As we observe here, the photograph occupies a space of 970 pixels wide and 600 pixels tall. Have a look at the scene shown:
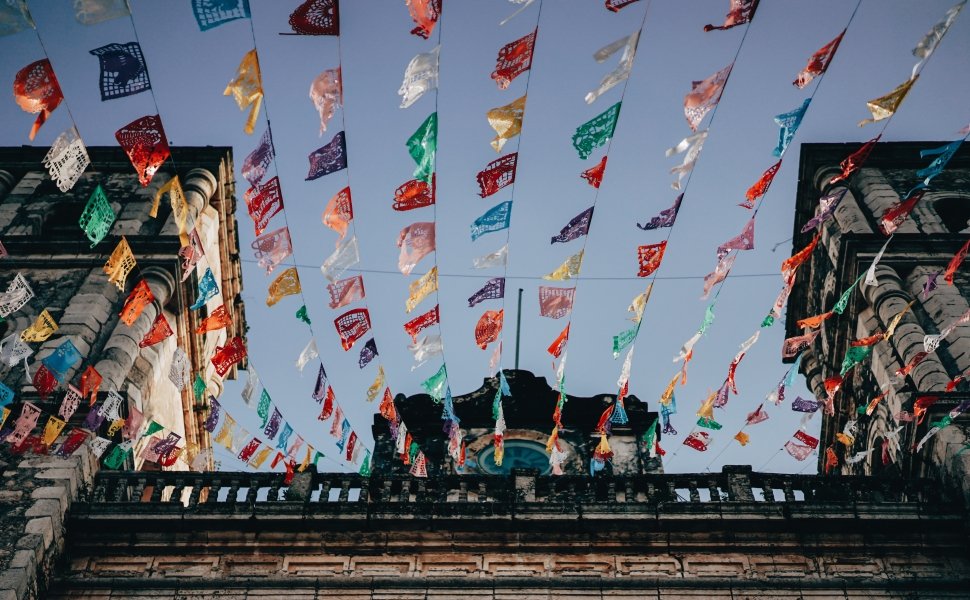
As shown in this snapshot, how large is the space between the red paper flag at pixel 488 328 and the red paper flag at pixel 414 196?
109 inches

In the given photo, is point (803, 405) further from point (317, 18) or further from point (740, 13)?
point (317, 18)

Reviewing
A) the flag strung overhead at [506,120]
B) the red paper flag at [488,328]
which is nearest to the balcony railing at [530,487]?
the red paper flag at [488,328]

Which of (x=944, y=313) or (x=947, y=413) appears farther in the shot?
(x=944, y=313)

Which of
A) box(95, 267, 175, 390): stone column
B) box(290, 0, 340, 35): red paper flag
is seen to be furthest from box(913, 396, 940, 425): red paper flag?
box(95, 267, 175, 390): stone column

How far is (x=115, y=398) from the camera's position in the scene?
1254 centimetres

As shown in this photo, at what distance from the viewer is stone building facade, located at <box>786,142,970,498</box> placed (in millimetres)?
12800

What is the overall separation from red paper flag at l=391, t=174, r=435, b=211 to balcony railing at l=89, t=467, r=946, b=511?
12.5ft

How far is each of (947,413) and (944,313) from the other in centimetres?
312

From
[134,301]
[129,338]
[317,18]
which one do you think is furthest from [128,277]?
[317,18]

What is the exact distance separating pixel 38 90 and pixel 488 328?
23.6ft

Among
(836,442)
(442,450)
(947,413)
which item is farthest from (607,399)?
(947,413)

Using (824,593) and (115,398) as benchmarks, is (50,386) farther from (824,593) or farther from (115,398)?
(824,593)

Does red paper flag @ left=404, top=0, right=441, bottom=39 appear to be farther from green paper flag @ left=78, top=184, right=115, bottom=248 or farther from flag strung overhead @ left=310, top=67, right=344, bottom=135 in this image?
green paper flag @ left=78, top=184, right=115, bottom=248

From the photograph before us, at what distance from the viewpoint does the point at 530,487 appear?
1212cm
